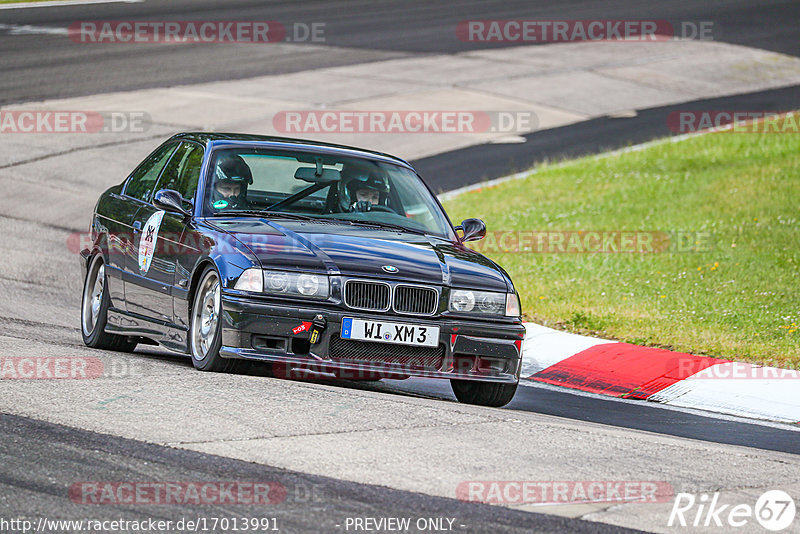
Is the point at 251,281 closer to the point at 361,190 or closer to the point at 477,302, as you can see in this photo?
the point at 477,302

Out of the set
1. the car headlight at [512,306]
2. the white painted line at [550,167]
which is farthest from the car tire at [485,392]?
the white painted line at [550,167]

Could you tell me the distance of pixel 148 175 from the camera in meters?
9.41

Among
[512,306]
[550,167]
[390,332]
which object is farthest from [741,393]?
[550,167]

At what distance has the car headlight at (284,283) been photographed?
728 cm

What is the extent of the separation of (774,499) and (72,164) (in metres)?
15.2

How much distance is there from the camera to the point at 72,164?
62.3ft

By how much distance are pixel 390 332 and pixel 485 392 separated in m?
1.09

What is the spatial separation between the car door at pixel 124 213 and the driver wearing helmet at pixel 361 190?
148 cm

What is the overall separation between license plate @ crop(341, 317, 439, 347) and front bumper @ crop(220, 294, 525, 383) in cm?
3

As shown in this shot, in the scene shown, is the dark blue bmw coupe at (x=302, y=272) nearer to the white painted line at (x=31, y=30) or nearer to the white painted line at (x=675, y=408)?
the white painted line at (x=675, y=408)

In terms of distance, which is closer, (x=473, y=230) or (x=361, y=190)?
(x=361, y=190)

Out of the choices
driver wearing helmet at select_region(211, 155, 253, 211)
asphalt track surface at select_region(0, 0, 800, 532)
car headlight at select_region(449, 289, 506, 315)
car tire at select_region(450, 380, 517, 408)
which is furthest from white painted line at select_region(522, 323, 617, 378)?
driver wearing helmet at select_region(211, 155, 253, 211)

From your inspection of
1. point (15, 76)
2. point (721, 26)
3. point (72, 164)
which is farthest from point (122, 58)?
point (721, 26)

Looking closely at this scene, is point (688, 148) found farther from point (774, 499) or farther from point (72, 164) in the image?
point (774, 499)
